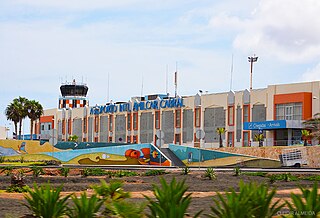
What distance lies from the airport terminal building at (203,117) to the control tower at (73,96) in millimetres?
15114

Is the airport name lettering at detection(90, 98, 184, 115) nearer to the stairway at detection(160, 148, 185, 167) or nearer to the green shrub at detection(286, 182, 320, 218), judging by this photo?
the stairway at detection(160, 148, 185, 167)

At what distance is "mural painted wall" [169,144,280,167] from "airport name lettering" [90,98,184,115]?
21.9m

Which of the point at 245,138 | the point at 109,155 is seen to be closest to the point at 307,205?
the point at 109,155

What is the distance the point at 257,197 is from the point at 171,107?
275 feet

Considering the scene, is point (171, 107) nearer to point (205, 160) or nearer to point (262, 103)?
point (262, 103)

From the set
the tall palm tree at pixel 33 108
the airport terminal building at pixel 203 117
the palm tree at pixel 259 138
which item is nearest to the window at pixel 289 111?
the airport terminal building at pixel 203 117

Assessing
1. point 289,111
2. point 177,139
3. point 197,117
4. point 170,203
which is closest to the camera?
point 170,203

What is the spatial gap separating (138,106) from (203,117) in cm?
1401

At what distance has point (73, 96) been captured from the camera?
138375 mm

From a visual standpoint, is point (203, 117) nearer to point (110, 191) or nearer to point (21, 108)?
point (21, 108)

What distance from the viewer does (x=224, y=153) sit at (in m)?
70.0

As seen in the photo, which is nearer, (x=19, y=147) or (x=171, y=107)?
(x=19, y=147)

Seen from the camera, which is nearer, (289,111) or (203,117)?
(289,111)

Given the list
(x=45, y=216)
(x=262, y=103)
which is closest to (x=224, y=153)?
(x=262, y=103)
